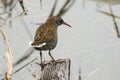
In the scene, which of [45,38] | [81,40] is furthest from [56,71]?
[81,40]

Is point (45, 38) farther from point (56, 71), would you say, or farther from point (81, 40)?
point (81, 40)

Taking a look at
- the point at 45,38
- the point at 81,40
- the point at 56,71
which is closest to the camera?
the point at 56,71

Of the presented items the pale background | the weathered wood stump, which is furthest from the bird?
the pale background

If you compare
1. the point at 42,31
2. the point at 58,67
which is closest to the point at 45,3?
the point at 42,31

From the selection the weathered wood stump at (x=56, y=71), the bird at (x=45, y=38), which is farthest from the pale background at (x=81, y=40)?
the weathered wood stump at (x=56, y=71)

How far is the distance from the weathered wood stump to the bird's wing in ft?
1.06

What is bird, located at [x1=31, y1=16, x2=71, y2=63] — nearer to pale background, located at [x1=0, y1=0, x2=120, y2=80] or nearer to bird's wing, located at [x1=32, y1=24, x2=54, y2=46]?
bird's wing, located at [x1=32, y1=24, x2=54, y2=46]

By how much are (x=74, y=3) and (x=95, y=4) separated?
16cm

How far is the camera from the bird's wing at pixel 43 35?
8.56ft

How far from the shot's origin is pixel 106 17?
3686 mm

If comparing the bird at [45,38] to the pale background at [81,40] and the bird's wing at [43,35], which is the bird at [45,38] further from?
the pale background at [81,40]

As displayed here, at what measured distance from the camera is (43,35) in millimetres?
2660

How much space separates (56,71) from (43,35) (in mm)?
487

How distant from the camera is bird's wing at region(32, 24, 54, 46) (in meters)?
2.61
